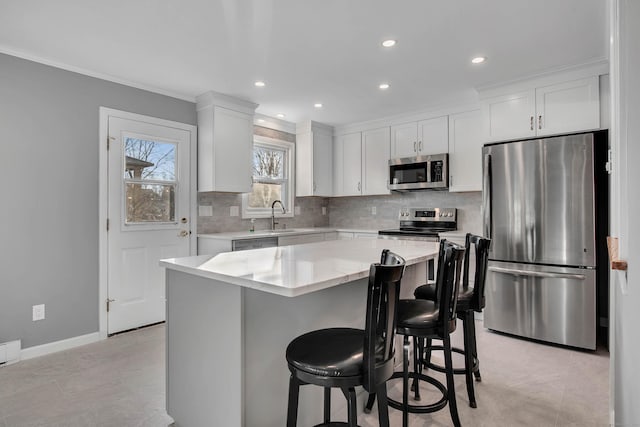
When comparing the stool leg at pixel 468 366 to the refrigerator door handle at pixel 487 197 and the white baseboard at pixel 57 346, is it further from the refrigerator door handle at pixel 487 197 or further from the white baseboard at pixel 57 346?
the white baseboard at pixel 57 346

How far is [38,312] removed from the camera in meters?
2.92

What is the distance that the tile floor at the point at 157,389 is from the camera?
1994mm

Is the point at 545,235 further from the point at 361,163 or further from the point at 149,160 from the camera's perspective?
the point at 149,160

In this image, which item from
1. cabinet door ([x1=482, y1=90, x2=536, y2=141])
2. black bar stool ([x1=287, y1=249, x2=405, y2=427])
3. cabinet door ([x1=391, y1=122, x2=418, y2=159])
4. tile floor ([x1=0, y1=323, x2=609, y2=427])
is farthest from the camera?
cabinet door ([x1=391, y1=122, x2=418, y2=159])

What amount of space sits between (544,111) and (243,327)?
3316 millimetres

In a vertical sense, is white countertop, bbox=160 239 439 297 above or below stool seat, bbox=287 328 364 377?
above

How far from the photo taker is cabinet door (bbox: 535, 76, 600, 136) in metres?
3.07

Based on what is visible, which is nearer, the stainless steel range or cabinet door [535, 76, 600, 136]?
cabinet door [535, 76, 600, 136]

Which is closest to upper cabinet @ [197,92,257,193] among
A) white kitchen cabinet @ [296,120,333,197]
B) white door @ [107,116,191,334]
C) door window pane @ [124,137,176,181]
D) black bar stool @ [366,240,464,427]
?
white door @ [107,116,191,334]

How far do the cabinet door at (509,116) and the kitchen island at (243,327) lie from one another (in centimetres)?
225

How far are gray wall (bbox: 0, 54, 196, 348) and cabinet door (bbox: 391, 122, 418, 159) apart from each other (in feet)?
10.7

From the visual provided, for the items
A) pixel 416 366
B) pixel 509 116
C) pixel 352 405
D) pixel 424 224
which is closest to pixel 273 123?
pixel 424 224

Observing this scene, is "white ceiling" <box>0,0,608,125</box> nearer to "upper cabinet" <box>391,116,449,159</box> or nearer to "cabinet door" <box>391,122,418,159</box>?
"upper cabinet" <box>391,116,449,159</box>

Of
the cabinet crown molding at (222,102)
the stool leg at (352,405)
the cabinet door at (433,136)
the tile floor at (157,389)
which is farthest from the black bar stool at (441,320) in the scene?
the cabinet crown molding at (222,102)
